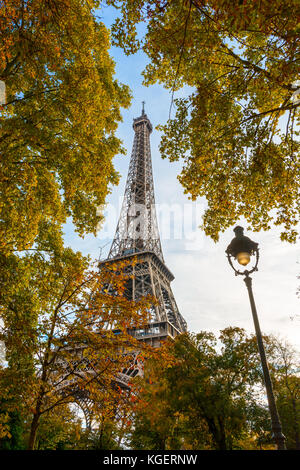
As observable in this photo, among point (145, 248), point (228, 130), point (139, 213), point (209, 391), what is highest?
point (139, 213)

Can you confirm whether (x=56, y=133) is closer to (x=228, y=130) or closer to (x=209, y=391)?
(x=228, y=130)

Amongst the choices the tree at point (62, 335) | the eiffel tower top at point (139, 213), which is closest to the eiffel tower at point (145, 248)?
the eiffel tower top at point (139, 213)

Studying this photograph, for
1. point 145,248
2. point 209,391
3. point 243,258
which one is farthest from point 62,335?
point 145,248

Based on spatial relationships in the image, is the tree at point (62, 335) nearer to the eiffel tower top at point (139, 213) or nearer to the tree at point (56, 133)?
the tree at point (56, 133)

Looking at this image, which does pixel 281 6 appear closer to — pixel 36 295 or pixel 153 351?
pixel 153 351

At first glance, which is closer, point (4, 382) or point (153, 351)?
point (4, 382)

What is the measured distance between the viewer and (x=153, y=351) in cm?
793

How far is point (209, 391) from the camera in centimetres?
1533

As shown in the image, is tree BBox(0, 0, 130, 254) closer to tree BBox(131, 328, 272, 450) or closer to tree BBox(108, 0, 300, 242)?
tree BBox(108, 0, 300, 242)

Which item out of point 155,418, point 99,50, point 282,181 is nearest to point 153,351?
point 282,181

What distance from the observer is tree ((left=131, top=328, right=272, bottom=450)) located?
49.6ft

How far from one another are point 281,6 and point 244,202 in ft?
18.3

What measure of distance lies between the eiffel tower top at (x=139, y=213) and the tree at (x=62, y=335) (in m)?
34.6

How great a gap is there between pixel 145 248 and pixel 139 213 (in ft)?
33.1
